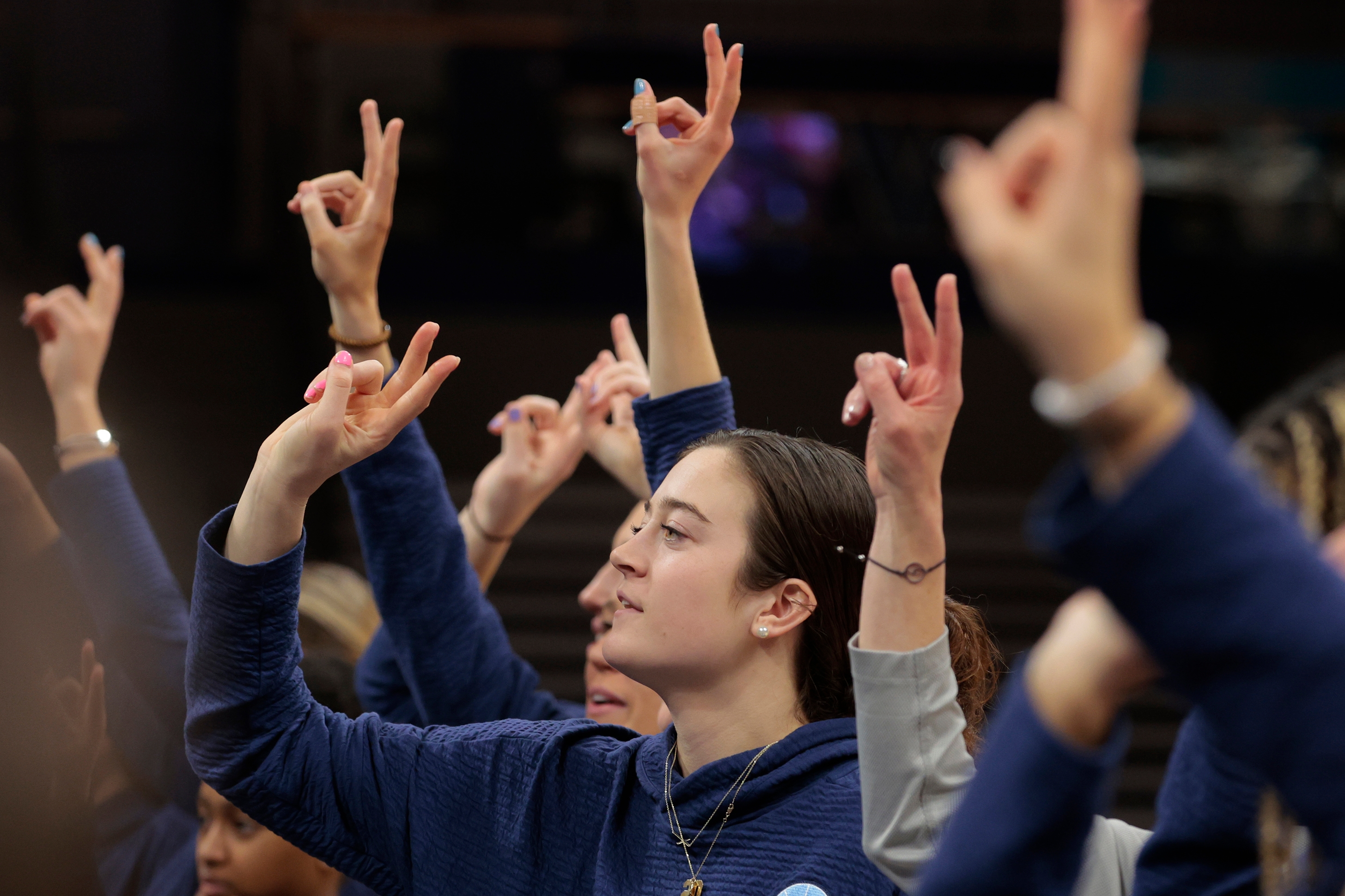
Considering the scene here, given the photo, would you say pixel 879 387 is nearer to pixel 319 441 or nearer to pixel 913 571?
pixel 913 571

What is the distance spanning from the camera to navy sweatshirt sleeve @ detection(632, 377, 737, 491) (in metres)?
1.59

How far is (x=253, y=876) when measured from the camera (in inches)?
69.9

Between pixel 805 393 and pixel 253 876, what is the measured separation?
4614 mm

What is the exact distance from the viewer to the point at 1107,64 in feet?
1.95

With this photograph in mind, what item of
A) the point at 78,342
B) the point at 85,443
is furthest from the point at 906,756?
the point at 78,342

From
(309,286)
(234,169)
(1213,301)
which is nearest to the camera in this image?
(309,286)

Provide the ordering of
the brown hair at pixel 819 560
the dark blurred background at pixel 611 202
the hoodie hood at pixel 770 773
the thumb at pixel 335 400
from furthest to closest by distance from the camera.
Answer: the dark blurred background at pixel 611 202 → the brown hair at pixel 819 560 → the hoodie hood at pixel 770 773 → the thumb at pixel 335 400

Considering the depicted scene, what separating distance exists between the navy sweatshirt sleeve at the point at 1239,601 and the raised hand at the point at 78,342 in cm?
146

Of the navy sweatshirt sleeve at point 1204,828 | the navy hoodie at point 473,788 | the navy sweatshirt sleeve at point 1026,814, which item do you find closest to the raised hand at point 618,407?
the navy hoodie at point 473,788

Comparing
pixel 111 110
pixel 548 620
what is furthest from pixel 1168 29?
pixel 111 110

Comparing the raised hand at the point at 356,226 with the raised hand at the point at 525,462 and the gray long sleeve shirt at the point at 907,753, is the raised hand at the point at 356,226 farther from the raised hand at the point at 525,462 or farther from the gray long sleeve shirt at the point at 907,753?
the gray long sleeve shirt at the point at 907,753

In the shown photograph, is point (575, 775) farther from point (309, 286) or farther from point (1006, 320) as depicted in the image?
A: point (309, 286)

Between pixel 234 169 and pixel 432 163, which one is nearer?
pixel 234 169

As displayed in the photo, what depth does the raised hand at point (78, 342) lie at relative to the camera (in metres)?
1.74
